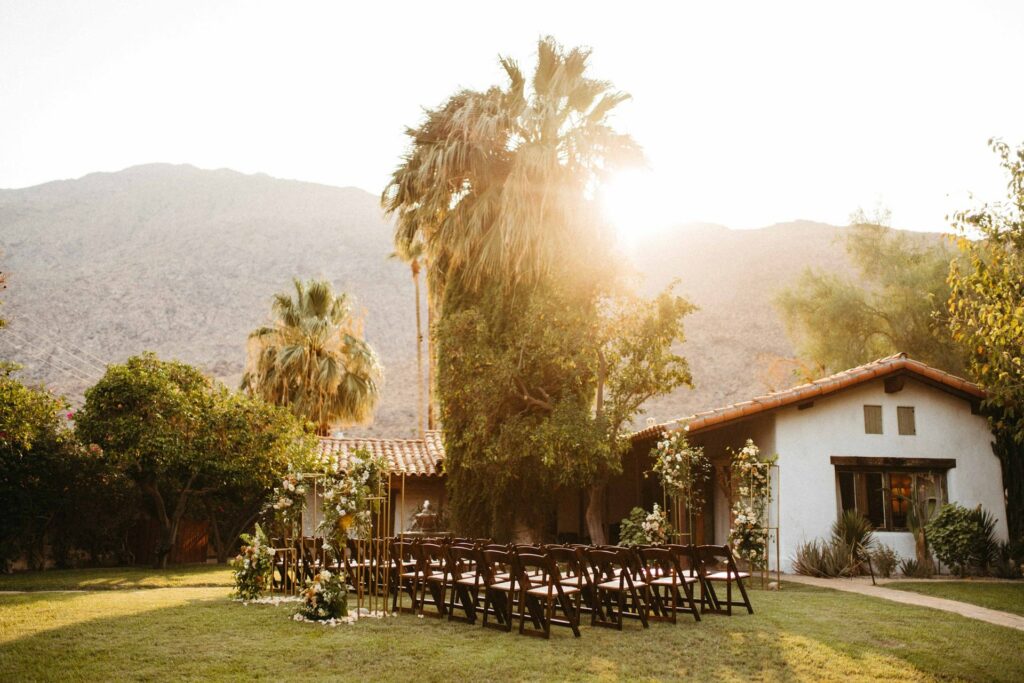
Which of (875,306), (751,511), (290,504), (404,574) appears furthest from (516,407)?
(875,306)

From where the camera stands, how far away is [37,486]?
1641cm

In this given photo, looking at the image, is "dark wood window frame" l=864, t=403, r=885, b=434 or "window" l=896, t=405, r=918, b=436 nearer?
"dark wood window frame" l=864, t=403, r=885, b=434

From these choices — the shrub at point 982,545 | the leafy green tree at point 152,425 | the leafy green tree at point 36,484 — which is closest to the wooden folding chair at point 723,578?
the shrub at point 982,545

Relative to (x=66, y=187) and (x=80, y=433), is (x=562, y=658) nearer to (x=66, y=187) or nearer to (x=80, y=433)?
(x=80, y=433)

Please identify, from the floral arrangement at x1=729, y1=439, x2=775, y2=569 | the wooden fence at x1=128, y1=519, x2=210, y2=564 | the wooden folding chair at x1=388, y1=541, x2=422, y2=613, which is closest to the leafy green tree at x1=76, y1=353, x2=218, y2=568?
the wooden fence at x1=128, y1=519, x2=210, y2=564

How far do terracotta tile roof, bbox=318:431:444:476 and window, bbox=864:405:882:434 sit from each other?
31.8 feet

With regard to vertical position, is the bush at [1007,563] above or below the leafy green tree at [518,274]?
below

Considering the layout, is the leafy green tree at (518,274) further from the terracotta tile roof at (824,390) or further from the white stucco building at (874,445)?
the white stucco building at (874,445)

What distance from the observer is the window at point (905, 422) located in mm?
16266

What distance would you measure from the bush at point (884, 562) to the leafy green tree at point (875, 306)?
28.8 feet

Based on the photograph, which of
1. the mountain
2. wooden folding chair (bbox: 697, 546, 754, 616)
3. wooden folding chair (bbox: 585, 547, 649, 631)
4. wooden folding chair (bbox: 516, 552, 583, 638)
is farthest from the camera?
the mountain

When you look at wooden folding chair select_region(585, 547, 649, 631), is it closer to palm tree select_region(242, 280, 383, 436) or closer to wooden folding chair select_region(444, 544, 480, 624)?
wooden folding chair select_region(444, 544, 480, 624)

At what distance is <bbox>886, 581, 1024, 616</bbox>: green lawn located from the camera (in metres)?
11.2

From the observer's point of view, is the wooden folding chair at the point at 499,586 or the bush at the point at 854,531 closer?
the wooden folding chair at the point at 499,586
